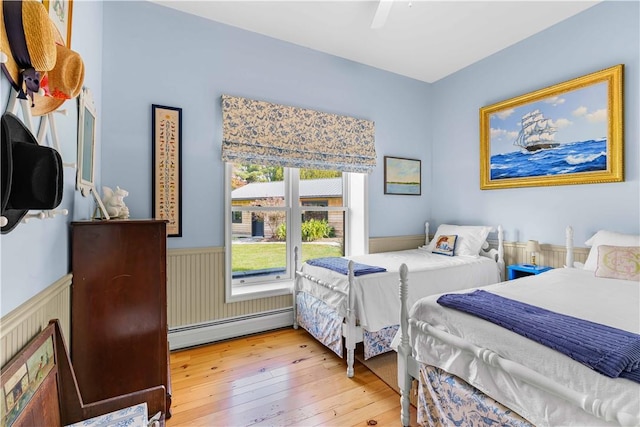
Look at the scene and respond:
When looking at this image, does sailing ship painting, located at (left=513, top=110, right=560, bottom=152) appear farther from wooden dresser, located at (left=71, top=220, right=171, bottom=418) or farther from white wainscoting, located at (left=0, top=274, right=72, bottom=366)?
white wainscoting, located at (left=0, top=274, right=72, bottom=366)

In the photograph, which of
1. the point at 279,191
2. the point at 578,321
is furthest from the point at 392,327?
the point at 279,191

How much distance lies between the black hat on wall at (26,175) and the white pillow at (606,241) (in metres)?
3.16

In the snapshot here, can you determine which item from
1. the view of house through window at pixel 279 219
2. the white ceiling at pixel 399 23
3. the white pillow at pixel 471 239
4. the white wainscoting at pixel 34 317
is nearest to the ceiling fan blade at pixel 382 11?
the white ceiling at pixel 399 23

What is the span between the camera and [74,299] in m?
1.51

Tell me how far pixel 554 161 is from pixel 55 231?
12.3ft

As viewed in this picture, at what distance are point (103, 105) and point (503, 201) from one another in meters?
3.91

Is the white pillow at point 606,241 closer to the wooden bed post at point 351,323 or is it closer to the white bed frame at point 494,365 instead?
the white bed frame at point 494,365

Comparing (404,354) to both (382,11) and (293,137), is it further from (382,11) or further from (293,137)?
(382,11)

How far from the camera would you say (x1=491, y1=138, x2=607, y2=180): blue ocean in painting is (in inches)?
102

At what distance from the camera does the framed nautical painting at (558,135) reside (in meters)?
2.49

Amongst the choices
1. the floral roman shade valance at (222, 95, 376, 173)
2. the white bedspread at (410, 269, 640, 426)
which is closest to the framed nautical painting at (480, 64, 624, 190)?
the white bedspread at (410, 269, 640, 426)

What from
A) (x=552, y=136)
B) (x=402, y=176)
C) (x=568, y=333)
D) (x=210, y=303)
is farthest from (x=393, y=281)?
(x=552, y=136)

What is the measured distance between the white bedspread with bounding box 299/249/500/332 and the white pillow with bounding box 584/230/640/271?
0.84 m

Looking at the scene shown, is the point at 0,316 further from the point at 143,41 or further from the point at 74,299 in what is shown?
the point at 143,41
